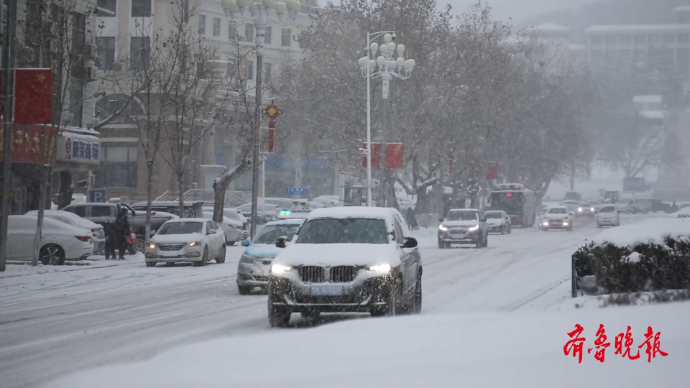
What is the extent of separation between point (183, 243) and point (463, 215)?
62.7 feet

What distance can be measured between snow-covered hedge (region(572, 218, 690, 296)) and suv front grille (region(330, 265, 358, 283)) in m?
3.49

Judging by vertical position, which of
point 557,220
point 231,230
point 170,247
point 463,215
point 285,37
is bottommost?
point 557,220

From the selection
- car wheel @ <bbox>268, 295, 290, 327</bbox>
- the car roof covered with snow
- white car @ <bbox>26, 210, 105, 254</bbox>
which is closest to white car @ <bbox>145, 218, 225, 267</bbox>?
white car @ <bbox>26, 210, 105, 254</bbox>

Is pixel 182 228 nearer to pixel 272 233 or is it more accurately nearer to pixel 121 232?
pixel 121 232

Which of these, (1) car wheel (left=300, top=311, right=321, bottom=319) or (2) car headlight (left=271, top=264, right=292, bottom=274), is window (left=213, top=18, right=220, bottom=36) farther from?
(2) car headlight (left=271, top=264, right=292, bottom=274)

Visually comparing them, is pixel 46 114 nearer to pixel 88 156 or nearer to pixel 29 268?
pixel 29 268

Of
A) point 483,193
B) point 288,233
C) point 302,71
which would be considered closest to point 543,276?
point 288,233

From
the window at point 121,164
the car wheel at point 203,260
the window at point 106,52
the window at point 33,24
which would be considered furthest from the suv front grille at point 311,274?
the window at point 121,164

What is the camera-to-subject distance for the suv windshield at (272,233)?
23.7 metres

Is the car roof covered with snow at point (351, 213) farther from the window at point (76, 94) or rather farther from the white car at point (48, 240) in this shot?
the window at point (76, 94)

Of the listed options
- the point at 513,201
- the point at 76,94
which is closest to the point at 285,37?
the point at 513,201

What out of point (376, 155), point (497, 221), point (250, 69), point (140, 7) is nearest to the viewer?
point (376, 155)

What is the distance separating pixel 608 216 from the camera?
75.0 m

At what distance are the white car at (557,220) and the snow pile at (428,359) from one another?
59900 millimetres
